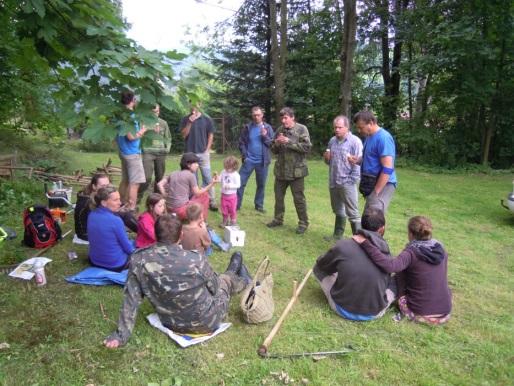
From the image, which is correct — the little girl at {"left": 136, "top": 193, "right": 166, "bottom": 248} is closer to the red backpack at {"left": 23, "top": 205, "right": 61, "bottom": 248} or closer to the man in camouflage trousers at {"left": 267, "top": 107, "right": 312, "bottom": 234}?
the red backpack at {"left": 23, "top": 205, "right": 61, "bottom": 248}

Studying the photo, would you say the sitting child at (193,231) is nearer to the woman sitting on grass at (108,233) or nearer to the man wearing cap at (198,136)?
the woman sitting on grass at (108,233)

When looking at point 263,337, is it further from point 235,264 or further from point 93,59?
point 93,59

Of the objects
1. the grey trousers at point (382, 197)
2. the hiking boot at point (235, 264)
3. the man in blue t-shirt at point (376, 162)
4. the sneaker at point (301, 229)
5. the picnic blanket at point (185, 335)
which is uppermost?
the man in blue t-shirt at point (376, 162)

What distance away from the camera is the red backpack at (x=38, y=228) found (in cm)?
502

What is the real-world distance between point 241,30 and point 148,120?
50.7 feet

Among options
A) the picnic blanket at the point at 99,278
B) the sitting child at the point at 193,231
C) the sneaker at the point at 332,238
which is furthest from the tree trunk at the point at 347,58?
the picnic blanket at the point at 99,278

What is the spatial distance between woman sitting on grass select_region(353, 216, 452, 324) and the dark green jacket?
2391mm

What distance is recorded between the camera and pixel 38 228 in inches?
199

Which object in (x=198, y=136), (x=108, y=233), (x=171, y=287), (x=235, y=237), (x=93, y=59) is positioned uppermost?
(x=93, y=59)

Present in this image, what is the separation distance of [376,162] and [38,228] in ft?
13.9

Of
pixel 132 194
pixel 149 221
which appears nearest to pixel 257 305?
pixel 149 221

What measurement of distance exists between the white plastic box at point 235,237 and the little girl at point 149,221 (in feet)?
3.67

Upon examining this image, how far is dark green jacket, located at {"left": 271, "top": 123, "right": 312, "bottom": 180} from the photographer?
5.83m

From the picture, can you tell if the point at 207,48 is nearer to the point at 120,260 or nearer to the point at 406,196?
the point at 406,196
